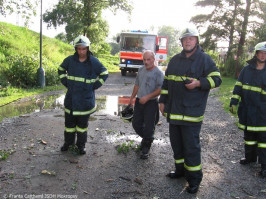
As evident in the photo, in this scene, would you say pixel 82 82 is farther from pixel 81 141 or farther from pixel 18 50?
pixel 18 50

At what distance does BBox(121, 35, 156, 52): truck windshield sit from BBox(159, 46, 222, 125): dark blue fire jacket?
14498 mm

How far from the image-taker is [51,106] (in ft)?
29.4

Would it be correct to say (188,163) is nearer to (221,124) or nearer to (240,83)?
(240,83)

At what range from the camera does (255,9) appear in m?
21.5

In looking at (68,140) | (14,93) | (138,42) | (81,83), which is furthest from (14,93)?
(138,42)

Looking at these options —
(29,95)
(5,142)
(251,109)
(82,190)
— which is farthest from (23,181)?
(29,95)

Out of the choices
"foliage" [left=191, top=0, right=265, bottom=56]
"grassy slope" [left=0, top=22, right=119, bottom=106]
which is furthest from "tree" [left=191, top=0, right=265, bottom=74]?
"grassy slope" [left=0, top=22, right=119, bottom=106]

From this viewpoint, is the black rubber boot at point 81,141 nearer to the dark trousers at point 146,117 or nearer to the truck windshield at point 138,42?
the dark trousers at point 146,117

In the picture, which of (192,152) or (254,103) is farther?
(254,103)

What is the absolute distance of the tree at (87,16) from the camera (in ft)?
72.6

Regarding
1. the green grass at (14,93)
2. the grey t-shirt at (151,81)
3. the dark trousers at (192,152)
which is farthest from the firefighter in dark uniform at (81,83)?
the green grass at (14,93)

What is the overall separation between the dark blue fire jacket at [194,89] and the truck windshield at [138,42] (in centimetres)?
1450

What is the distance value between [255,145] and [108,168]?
243 cm

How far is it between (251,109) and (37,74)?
33.4 feet
